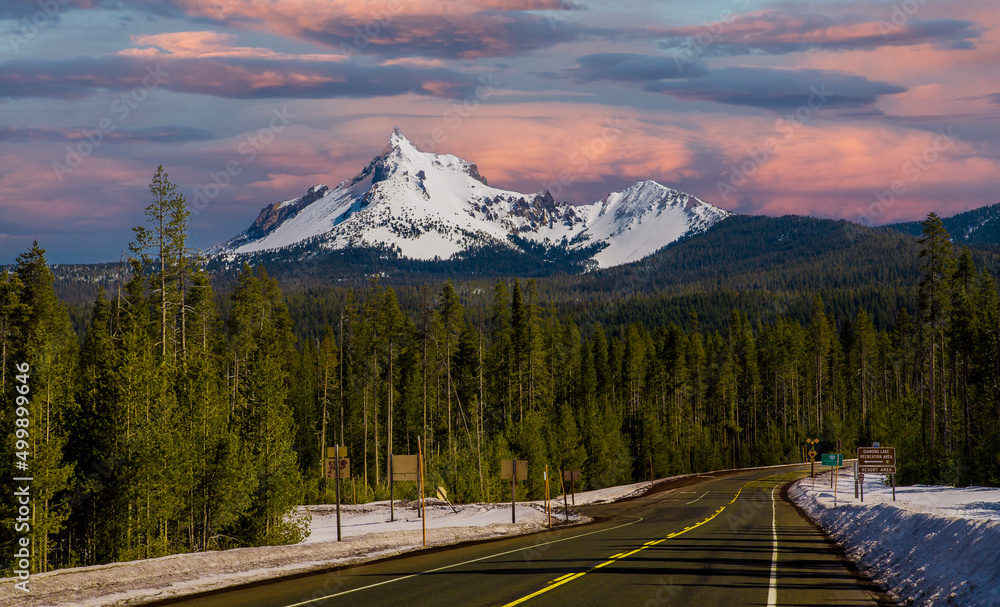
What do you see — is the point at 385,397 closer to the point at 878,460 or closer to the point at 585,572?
the point at 878,460

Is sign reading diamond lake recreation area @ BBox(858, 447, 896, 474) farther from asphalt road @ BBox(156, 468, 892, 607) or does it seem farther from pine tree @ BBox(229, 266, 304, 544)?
pine tree @ BBox(229, 266, 304, 544)

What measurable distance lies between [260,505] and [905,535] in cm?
2587

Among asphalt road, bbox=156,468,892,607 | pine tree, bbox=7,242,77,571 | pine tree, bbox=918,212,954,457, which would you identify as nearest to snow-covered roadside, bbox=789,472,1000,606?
asphalt road, bbox=156,468,892,607

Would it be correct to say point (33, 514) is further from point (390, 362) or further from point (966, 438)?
point (966, 438)

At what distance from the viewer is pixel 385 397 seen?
275 feet

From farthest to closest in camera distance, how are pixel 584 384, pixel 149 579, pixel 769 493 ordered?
1. pixel 584 384
2. pixel 769 493
3. pixel 149 579

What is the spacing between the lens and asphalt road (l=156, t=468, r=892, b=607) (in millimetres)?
14875

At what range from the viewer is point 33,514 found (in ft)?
83.6

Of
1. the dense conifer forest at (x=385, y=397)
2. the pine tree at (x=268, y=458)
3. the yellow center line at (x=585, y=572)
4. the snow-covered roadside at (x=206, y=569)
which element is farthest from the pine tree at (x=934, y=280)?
the pine tree at (x=268, y=458)

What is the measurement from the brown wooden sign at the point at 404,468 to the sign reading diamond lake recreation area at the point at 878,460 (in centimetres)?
2010

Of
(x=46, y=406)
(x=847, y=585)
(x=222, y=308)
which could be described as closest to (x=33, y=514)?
(x=46, y=406)

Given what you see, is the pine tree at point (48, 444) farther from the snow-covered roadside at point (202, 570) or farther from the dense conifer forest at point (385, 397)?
the snow-covered roadside at point (202, 570)

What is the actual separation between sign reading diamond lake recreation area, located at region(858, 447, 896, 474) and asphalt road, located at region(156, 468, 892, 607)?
14.5ft

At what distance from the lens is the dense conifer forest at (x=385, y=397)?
29.2 meters
